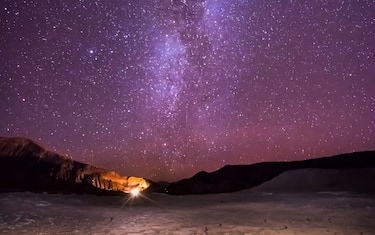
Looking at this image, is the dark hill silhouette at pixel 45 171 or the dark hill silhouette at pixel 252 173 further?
the dark hill silhouette at pixel 45 171

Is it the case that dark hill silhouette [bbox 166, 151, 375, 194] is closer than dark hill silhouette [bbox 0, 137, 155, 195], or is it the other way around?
dark hill silhouette [bbox 166, 151, 375, 194]

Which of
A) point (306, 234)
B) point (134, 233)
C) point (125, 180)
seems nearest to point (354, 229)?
point (306, 234)

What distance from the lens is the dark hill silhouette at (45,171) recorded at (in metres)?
65.9

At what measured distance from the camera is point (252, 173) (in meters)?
57.6

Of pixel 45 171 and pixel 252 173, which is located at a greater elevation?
pixel 45 171

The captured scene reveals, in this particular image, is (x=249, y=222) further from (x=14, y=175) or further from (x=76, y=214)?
(x=14, y=175)

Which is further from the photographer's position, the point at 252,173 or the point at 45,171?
the point at 45,171

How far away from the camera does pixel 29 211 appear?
550 inches

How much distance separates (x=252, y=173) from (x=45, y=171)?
44.1 m

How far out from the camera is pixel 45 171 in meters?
74.3

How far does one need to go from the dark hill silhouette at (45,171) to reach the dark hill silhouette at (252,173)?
661 inches

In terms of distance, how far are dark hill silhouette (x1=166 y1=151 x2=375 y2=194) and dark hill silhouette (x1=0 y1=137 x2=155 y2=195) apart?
16.8 metres

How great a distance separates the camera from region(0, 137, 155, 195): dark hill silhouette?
65.9m

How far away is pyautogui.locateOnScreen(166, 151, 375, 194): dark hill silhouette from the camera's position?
49.6m
